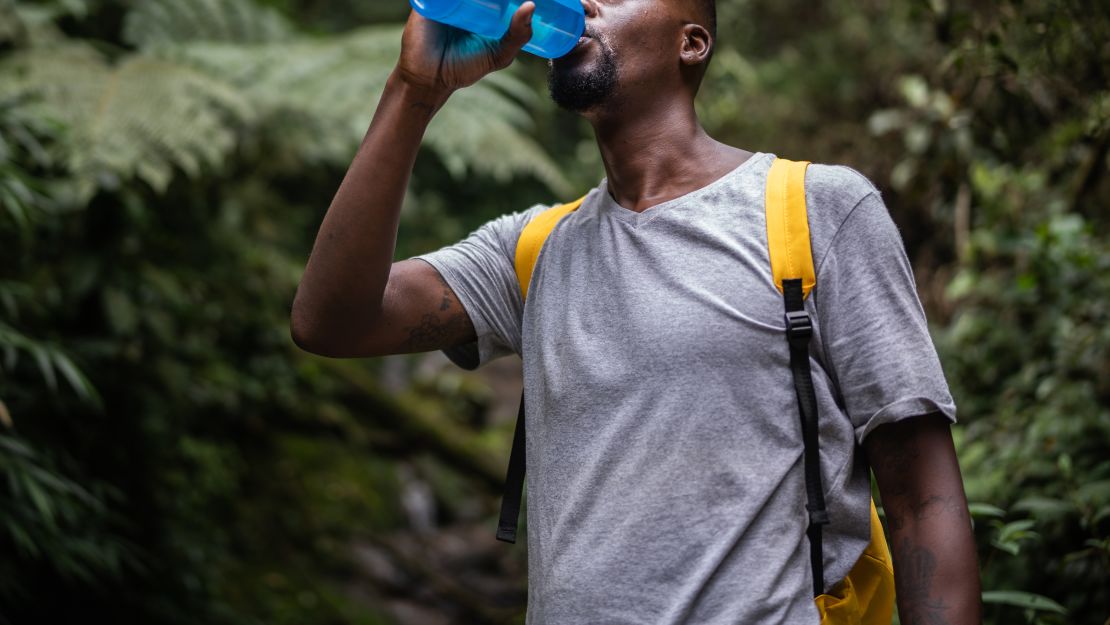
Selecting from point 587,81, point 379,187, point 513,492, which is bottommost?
point 513,492

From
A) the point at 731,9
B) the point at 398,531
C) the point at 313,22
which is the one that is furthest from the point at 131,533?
the point at 731,9

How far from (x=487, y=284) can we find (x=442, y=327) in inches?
4.5

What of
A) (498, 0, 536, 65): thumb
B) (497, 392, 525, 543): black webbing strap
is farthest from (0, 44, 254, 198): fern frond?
(498, 0, 536, 65): thumb

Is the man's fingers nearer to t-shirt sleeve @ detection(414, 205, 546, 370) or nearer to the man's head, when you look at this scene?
the man's head

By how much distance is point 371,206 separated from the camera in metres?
1.67

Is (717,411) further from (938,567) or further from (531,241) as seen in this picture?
(531,241)

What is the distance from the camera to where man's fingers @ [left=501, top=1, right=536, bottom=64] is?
157cm

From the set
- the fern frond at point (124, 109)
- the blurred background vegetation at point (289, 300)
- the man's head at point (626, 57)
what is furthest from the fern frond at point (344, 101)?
the man's head at point (626, 57)

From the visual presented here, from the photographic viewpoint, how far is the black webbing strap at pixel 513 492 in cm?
182

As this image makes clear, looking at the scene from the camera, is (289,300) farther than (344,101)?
Yes

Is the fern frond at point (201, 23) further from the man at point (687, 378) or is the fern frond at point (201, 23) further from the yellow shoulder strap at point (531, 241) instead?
the man at point (687, 378)

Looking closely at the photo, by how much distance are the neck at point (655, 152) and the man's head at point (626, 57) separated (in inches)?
1.3

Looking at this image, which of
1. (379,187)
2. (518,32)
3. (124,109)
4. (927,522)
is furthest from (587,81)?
(124,109)

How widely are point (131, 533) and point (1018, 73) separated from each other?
3.69 m
